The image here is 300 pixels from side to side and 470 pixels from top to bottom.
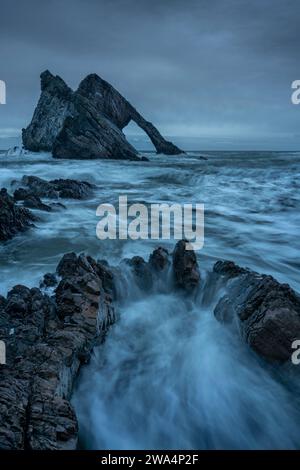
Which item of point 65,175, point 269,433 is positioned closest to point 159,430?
point 269,433

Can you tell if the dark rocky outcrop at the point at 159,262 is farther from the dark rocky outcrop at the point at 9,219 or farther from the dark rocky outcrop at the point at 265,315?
the dark rocky outcrop at the point at 9,219

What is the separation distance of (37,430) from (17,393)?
0.46 metres

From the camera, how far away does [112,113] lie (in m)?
51.7

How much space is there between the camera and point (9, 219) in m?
10.6

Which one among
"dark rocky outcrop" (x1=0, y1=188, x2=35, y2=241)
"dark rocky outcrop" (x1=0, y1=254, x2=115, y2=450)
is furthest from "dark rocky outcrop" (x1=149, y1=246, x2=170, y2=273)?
"dark rocky outcrop" (x1=0, y1=188, x2=35, y2=241)

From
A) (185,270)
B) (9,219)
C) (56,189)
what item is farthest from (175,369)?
(56,189)

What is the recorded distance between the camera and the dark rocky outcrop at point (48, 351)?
3.52 meters

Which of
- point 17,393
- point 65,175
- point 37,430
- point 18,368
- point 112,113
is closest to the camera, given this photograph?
point 37,430

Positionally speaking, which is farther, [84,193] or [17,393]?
[84,193]

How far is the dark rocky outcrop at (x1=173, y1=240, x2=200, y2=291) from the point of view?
24.4 feet

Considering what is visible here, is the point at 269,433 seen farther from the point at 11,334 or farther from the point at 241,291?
the point at 11,334

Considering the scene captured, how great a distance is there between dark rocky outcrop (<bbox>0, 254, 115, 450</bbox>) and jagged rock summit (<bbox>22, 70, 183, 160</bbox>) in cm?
3933

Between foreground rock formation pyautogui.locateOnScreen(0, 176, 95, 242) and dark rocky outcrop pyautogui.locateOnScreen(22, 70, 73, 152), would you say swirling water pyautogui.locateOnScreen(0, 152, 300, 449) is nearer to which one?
foreground rock formation pyautogui.locateOnScreen(0, 176, 95, 242)

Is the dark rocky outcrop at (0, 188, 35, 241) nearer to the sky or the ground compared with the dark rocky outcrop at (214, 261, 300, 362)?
nearer to the sky
